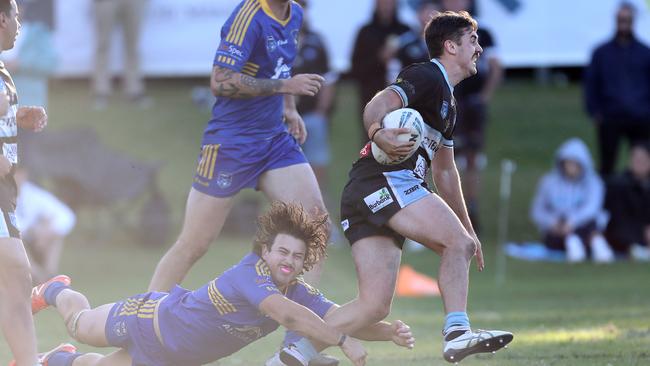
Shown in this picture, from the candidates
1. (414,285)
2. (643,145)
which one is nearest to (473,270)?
(414,285)

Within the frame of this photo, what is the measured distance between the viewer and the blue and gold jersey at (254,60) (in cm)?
825

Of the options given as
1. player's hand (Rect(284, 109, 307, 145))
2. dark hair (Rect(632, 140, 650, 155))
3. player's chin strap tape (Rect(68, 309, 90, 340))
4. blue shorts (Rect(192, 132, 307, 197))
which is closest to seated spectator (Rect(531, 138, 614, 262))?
dark hair (Rect(632, 140, 650, 155))

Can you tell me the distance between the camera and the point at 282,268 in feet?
22.6

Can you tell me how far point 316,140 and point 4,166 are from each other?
30.8 feet

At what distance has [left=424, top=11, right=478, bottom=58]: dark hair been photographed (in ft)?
24.7

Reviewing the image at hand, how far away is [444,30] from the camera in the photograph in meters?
7.55

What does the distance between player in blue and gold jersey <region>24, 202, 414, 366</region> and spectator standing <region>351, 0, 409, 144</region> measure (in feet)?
32.3

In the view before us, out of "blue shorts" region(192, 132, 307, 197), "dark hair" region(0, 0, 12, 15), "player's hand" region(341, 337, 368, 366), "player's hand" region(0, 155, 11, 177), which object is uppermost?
"dark hair" region(0, 0, 12, 15)

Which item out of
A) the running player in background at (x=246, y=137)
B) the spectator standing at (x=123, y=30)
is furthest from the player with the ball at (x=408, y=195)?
the spectator standing at (x=123, y=30)

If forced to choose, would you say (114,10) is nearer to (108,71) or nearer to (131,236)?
(108,71)

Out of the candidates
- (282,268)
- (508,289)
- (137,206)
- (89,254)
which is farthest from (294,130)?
(137,206)

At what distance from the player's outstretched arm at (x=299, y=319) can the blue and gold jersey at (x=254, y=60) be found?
1950 millimetres

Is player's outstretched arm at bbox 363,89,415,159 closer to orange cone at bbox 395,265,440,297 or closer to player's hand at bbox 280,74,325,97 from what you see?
player's hand at bbox 280,74,325,97

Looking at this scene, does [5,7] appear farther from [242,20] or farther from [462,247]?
[462,247]
